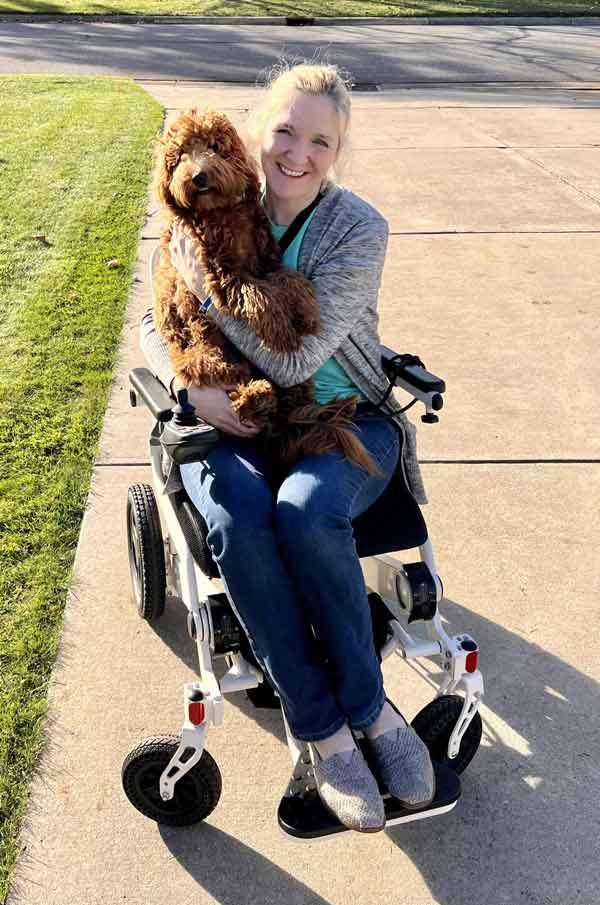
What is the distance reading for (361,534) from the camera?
2564 mm

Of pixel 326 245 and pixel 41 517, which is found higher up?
pixel 326 245

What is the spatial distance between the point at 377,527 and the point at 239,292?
2.42ft

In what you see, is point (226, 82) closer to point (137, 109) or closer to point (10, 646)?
point (137, 109)

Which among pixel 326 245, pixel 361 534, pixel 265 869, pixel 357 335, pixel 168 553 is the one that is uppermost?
pixel 326 245

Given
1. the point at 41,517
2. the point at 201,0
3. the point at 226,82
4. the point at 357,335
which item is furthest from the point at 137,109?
the point at 201,0

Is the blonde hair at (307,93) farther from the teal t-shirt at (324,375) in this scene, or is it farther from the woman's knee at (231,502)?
the woman's knee at (231,502)

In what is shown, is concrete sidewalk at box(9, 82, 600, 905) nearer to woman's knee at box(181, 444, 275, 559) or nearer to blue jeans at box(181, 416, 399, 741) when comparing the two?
blue jeans at box(181, 416, 399, 741)

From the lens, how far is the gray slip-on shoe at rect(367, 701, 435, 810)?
2.23m

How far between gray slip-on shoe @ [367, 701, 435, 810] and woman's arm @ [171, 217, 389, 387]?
98cm

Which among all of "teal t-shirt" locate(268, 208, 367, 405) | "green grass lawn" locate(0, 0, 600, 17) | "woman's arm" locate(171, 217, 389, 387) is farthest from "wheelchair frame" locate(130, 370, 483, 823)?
"green grass lawn" locate(0, 0, 600, 17)

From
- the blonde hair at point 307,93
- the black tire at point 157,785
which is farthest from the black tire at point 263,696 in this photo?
the blonde hair at point 307,93

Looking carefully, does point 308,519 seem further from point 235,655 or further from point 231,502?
point 235,655

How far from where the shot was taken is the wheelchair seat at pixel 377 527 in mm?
2529

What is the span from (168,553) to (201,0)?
20.8m
